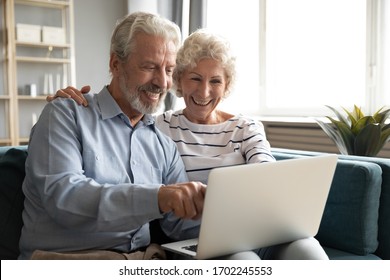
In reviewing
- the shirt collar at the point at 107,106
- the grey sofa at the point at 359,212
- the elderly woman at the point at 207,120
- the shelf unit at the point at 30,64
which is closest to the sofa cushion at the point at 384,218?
the grey sofa at the point at 359,212

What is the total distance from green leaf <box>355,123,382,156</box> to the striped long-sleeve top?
23.6 inches

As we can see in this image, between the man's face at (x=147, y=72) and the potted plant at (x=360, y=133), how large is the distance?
1.06 m

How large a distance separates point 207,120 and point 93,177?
0.64 m

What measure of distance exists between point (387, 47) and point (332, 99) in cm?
59

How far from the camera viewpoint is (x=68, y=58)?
455 cm

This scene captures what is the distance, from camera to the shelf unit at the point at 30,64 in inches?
163

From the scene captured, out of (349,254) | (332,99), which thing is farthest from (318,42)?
(349,254)

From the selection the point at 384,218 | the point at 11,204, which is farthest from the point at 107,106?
the point at 384,218

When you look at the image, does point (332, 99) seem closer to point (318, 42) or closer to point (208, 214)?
point (318, 42)

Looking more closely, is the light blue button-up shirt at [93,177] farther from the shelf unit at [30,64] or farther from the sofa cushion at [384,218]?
the shelf unit at [30,64]

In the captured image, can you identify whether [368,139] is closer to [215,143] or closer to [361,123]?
[361,123]

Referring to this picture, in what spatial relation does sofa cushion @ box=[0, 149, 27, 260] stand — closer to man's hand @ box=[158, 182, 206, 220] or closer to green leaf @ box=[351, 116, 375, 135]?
man's hand @ box=[158, 182, 206, 220]

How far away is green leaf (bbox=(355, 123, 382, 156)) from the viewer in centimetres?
209

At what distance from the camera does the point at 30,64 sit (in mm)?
4473
